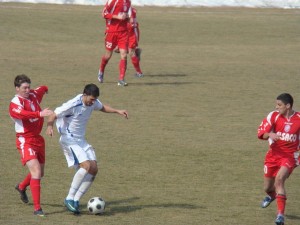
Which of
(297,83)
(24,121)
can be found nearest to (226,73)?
(297,83)

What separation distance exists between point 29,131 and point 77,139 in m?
0.72

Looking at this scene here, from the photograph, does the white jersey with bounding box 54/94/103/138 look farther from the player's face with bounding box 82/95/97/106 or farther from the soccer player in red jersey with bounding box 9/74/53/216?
the soccer player in red jersey with bounding box 9/74/53/216

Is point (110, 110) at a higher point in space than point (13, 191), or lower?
higher

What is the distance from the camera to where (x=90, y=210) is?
12211 millimetres

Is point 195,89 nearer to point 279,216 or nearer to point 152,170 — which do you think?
point 152,170

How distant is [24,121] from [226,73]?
15.9m

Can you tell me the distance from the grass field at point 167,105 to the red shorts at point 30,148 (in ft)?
2.72

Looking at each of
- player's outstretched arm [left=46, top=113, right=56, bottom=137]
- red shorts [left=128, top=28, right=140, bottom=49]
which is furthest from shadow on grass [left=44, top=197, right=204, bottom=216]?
red shorts [left=128, top=28, right=140, bottom=49]

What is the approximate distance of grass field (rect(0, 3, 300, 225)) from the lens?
13.1m

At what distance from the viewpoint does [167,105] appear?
2170 centimetres

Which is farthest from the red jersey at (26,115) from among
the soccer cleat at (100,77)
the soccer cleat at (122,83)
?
the soccer cleat at (100,77)

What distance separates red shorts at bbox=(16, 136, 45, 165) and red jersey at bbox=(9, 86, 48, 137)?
8 cm

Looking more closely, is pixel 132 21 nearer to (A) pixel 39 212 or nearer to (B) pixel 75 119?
(B) pixel 75 119

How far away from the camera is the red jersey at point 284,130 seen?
12.3 meters
